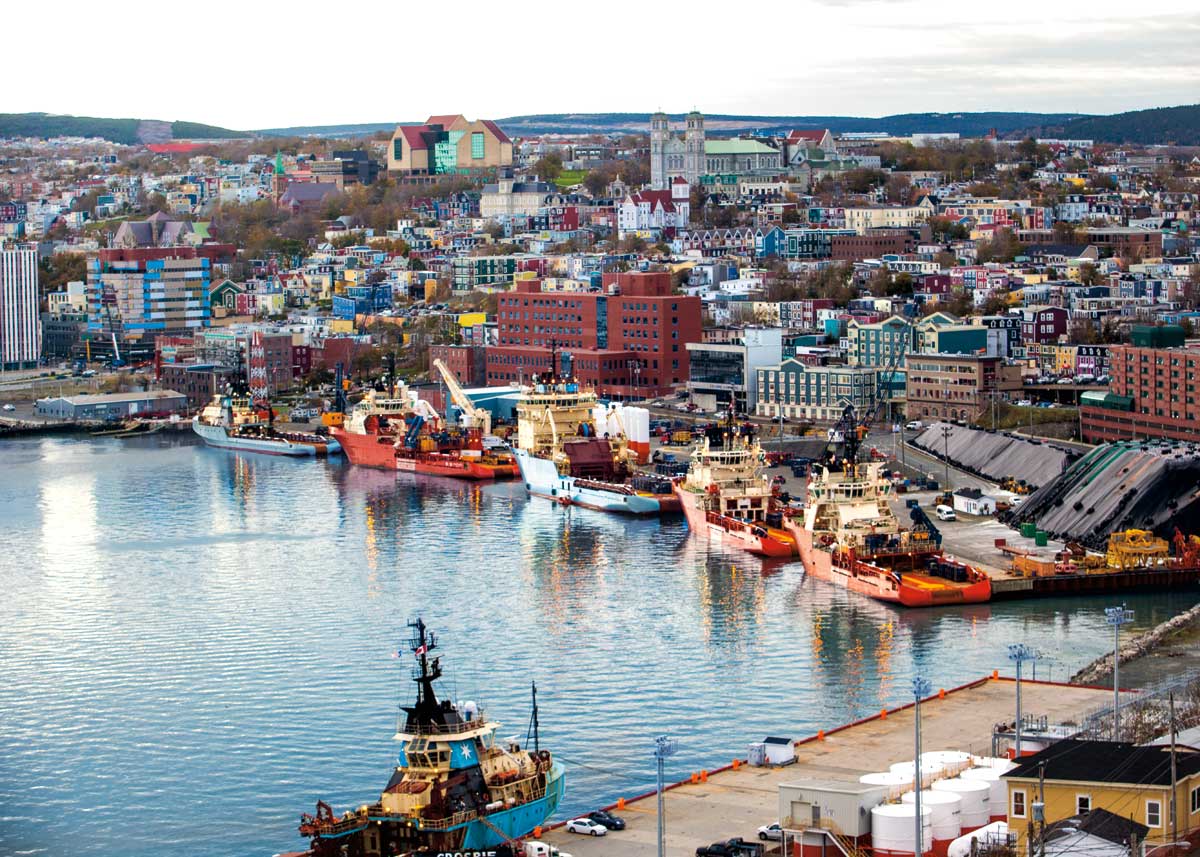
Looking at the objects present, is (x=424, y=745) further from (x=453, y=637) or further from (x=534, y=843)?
(x=453, y=637)

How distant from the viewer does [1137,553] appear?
82.7 ft

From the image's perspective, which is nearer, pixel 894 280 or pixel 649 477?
pixel 649 477

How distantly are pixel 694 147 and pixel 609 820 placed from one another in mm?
73345

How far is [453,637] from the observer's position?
73.5 ft

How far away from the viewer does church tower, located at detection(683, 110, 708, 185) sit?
8569 cm

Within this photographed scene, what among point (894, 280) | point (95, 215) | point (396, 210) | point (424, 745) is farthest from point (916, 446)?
point (95, 215)

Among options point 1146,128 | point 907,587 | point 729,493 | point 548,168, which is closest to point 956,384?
point 729,493

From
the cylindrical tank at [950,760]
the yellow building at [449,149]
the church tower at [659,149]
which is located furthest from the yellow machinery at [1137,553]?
the yellow building at [449,149]

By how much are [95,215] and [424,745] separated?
87141mm

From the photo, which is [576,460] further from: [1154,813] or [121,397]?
[1154,813]

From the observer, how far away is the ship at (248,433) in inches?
1731

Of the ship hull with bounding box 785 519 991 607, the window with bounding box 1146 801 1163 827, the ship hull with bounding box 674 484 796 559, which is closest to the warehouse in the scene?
the ship hull with bounding box 674 484 796 559

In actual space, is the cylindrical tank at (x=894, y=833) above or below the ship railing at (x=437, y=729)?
below

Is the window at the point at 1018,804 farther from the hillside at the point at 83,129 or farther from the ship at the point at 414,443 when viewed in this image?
the hillside at the point at 83,129
